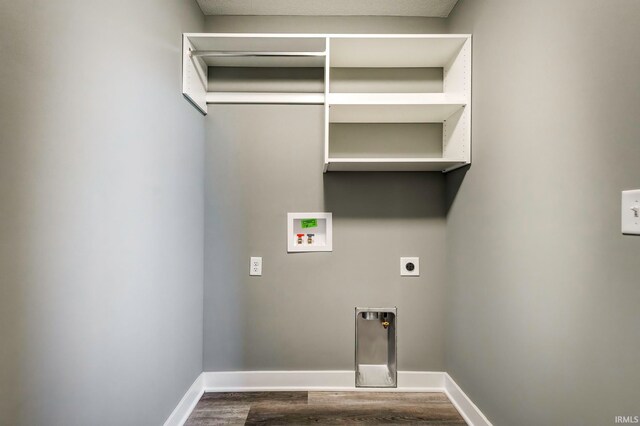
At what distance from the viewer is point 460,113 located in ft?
6.05

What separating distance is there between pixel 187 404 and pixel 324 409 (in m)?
0.83

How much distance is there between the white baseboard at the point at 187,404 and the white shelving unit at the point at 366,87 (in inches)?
64.4

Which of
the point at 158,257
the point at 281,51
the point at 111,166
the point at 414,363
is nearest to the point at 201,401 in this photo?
the point at 158,257

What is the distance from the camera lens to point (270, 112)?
2141 millimetres

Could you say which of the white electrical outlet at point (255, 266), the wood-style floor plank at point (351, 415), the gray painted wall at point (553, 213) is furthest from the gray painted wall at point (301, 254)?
the gray painted wall at point (553, 213)

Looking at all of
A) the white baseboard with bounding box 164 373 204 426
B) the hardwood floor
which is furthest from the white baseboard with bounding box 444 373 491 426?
the white baseboard with bounding box 164 373 204 426

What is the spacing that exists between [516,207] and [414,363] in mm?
1350

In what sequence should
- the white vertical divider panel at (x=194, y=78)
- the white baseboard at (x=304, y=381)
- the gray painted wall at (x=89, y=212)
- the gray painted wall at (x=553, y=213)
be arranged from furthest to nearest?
the white baseboard at (x=304, y=381)
the white vertical divider panel at (x=194, y=78)
the gray painted wall at (x=553, y=213)
the gray painted wall at (x=89, y=212)

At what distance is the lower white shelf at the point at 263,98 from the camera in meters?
2.11

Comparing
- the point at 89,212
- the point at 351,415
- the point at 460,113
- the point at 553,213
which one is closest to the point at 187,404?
the point at 351,415

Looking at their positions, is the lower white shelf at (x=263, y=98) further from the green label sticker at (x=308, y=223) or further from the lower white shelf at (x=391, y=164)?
the green label sticker at (x=308, y=223)

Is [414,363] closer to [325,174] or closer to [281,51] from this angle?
[325,174]

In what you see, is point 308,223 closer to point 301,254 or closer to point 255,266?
point 301,254

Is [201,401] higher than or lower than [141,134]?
lower
